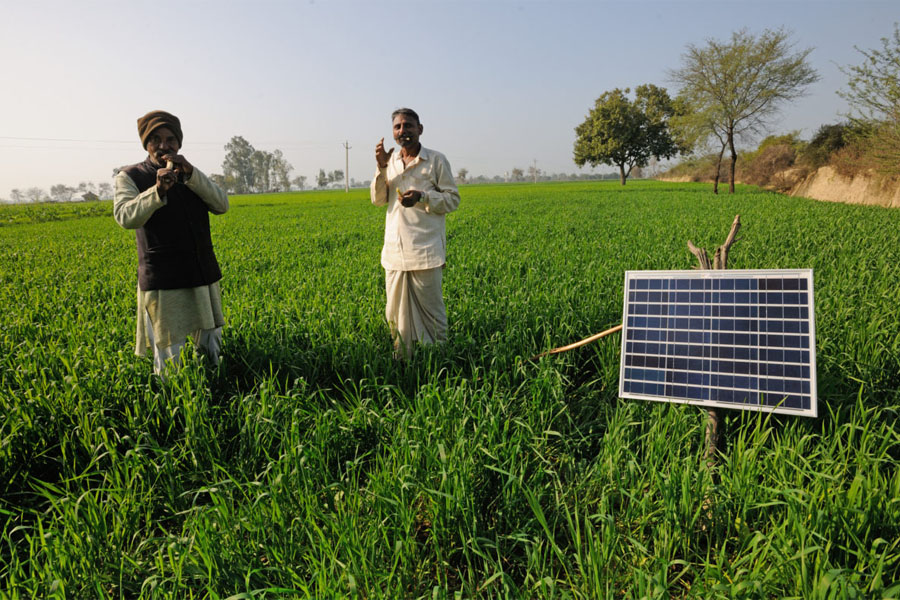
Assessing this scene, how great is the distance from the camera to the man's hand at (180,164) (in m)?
2.95

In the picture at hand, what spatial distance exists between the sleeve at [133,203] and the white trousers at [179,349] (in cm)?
73

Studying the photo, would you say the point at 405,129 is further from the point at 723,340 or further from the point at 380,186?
the point at 723,340

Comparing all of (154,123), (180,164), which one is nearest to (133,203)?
(180,164)

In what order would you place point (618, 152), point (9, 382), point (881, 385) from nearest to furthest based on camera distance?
1. point (881, 385)
2. point (9, 382)
3. point (618, 152)

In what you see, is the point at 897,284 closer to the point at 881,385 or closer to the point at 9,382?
the point at 881,385

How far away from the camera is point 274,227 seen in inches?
674

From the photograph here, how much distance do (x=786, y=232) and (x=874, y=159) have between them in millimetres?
17428

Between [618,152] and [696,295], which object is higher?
[618,152]

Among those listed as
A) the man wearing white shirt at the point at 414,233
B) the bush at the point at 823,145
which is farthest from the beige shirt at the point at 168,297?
the bush at the point at 823,145

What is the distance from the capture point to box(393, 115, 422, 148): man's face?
354 centimetres

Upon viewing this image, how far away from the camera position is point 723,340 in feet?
8.11

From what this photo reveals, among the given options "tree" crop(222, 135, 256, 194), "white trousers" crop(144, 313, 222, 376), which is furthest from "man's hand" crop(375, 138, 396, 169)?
"tree" crop(222, 135, 256, 194)

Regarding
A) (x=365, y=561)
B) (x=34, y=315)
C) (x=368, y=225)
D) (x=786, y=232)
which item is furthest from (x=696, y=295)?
(x=368, y=225)

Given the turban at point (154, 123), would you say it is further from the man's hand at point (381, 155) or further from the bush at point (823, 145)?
the bush at point (823, 145)
